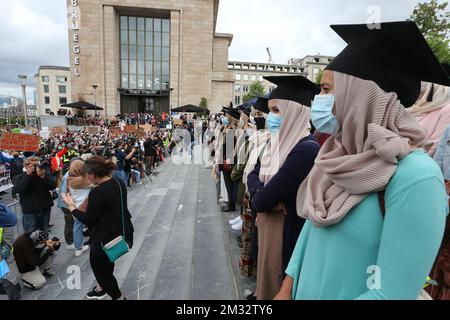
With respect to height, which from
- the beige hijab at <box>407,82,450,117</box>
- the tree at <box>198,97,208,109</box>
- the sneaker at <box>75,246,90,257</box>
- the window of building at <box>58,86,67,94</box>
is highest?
the window of building at <box>58,86,67,94</box>

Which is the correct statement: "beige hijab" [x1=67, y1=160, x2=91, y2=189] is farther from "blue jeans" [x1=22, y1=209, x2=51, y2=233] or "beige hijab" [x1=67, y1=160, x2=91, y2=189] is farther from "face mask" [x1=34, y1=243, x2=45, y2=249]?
"blue jeans" [x1=22, y1=209, x2=51, y2=233]

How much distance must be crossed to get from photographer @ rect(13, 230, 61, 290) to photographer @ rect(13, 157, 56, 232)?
3.68 ft

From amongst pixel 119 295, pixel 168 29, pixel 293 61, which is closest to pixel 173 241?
pixel 119 295

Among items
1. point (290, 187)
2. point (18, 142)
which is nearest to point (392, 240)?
point (290, 187)

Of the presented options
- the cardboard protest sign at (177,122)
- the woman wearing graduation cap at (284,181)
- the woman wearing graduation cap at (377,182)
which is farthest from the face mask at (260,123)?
the cardboard protest sign at (177,122)

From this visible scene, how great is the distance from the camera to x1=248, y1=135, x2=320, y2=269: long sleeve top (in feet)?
6.89

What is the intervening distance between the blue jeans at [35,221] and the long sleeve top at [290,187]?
469cm

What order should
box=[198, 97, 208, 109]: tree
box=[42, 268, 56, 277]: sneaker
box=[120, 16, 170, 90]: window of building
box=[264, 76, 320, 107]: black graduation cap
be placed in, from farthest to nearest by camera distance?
box=[120, 16, 170, 90]: window of building < box=[198, 97, 208, 109]: tree < box=[42, 268, 56, 277]: sneaker < box=[264, 76, 320, 107]: black graduation cap

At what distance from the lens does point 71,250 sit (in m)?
4.82

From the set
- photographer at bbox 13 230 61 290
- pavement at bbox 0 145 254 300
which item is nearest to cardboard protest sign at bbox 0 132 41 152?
pavement at bbox 0 145 254 300

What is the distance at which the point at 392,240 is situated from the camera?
97cm

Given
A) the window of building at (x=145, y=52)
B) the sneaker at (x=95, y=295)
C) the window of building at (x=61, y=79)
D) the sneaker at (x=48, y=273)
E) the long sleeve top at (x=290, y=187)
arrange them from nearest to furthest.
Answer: the long sleeve top at (x=290, y=187) < the sneaker at (x=95, y=295) < the sneaker at (x=48, y=273) < the window of building at (x=145, y=52) < the window of building at (x=61, y=79)

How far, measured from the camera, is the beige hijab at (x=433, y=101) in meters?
2.39

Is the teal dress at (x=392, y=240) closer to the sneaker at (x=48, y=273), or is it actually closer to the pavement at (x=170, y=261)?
the pavement at (x=170, y=261)
